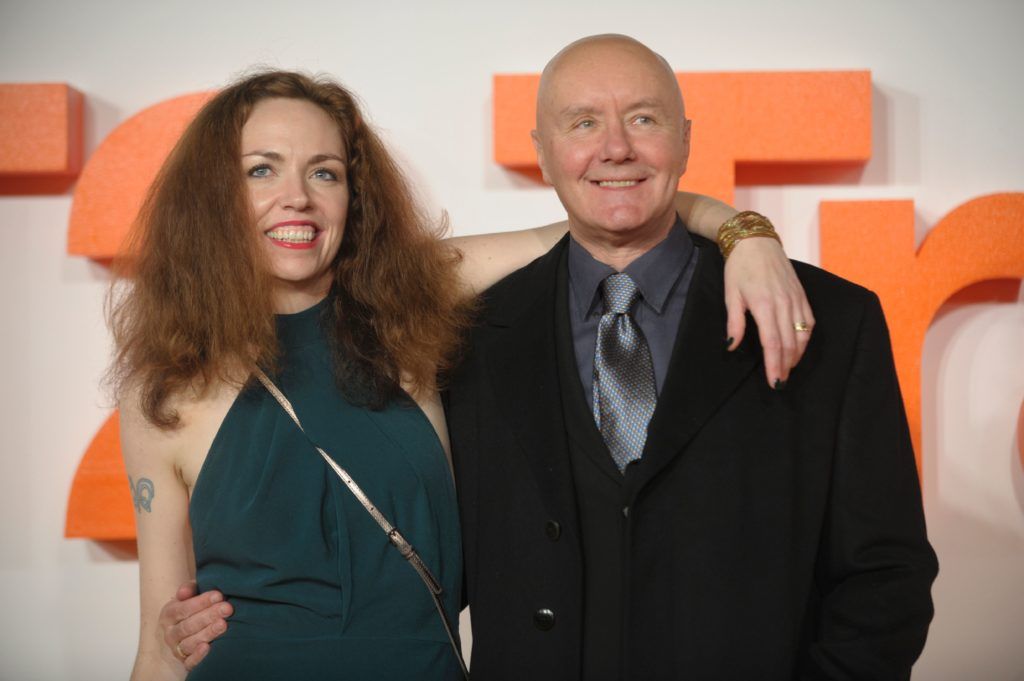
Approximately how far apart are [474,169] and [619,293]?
1691 millimetres

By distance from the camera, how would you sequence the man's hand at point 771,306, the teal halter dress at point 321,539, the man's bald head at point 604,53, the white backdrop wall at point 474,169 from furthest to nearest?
the white backdrop wall at point 474,169, the man's bald head at point 604,53, the teal halter dress at point 321,539, the man's hand at point 771,306

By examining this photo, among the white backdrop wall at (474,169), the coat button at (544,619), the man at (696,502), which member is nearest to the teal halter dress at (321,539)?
the man at (696,502)

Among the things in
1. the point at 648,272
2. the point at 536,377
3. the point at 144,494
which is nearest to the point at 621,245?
the point at 648,272

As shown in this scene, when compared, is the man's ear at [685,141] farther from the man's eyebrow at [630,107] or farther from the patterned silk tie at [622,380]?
the patterned silk tie at [622,380]

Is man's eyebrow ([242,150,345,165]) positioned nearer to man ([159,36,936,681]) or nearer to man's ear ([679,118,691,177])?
man ([159,36,936,681])

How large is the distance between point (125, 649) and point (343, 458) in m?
2.09

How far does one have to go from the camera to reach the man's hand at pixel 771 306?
5.34 feet

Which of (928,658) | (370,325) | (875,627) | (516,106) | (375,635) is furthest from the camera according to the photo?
(928,658)

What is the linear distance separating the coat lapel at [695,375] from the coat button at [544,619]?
10.0 inches

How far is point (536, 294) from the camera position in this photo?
6.31ft

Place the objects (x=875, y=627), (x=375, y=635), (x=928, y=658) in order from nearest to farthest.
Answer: (x=875, y=627) → (x=375, y=635) → (x=928, y=658)

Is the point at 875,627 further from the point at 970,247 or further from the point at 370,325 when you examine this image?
the point at 970,247

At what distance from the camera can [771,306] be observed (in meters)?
1.66

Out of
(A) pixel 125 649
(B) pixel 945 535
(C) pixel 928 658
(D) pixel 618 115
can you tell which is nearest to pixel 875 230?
(B) pixel 945 535
